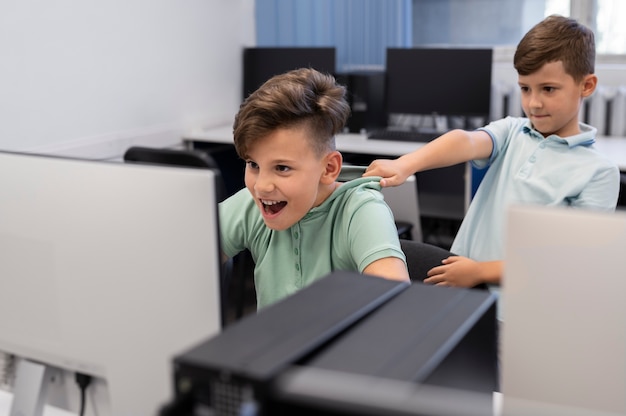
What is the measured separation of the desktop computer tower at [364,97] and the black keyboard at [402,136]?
0.48ft

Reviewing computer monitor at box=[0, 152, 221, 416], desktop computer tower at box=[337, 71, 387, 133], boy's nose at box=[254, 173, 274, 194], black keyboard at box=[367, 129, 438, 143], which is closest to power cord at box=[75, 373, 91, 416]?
computer monitor at box=[0, 152, 221, 416]

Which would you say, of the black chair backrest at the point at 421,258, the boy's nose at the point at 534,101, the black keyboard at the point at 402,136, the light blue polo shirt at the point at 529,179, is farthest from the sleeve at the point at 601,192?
A: the black keyboard at the point at 402,136

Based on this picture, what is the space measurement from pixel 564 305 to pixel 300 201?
2.35 feet

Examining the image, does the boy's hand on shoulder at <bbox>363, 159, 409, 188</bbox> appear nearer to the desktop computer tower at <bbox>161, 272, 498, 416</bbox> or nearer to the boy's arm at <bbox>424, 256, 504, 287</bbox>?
the boy's arm at <bbox>424, 256, 504, 287</bbox>

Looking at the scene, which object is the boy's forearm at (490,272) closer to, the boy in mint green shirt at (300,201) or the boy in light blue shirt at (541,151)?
the boy in light blue shirt at (541,151)

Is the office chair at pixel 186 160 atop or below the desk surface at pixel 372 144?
atop

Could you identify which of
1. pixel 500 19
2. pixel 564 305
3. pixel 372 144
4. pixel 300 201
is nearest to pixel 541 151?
pixel 300 201

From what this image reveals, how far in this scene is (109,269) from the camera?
0.94 meters

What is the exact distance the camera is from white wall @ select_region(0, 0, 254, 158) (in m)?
3.07

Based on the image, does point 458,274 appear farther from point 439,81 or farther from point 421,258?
point 439,81

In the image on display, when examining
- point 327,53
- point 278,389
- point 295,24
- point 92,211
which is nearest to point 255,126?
point 92,211

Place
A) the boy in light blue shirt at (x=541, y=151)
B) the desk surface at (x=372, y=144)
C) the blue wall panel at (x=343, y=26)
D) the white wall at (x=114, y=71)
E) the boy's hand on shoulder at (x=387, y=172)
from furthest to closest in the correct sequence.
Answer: the blue wall panel at (x=343, y=26) < the desk surface at (x=372, y=144) < the white wall at (x=114, y=71) < the boy in light blue shirt at (x=541, y=151) < the boy's hand on shoulder at (x=387, y=172)

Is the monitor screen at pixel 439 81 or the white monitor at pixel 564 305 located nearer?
the white monitor at pixel 564 305

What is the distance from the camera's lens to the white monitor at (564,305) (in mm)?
811
